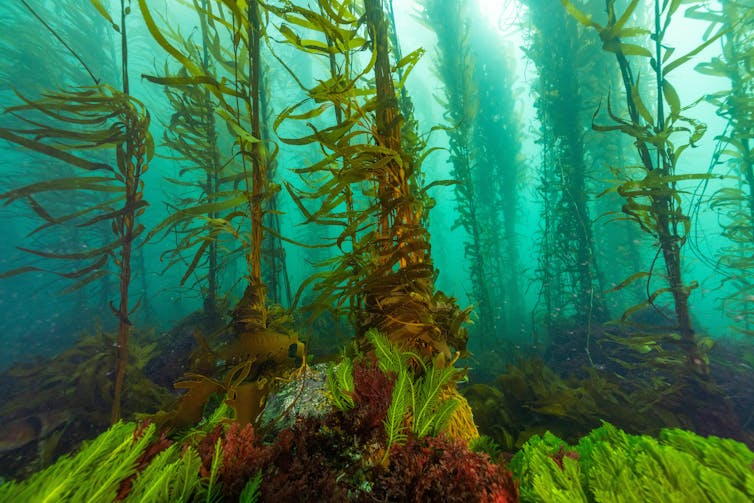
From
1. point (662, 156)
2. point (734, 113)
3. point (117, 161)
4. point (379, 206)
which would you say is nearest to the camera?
point (379, 206)

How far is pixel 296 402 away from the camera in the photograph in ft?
3.88

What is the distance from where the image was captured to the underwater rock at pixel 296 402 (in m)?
1.09

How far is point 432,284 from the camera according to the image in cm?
160

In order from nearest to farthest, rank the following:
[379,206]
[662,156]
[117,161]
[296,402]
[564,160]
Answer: [296,402] < [379,206] < [117,161] < [662,156] < [564,160]

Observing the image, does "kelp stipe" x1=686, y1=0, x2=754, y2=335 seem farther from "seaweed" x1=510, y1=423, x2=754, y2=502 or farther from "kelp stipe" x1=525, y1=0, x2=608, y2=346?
"seaweed" x1=510, y1=423, x2=754, y2=502

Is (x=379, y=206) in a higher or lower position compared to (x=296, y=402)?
higher

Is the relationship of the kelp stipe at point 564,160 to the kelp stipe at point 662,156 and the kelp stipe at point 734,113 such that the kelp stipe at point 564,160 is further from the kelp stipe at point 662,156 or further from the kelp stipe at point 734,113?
the kelp stipe at point 662,156

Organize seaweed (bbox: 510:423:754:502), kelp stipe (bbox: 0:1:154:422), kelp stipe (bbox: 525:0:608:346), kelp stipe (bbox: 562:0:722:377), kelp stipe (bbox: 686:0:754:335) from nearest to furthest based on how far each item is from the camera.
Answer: seaweed (bbox: 510:423:754:502), kelp stipe (bbox: 0:1:154:422), kelp stipe (bbox: 562:0:722:377), kelp stipe (bbox: 686:0:754:335), kelp stipe (bbox: 525:0:608:346)

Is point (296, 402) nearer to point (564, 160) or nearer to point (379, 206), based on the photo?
point (379, 206)

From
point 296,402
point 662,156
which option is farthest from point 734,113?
point 296,402

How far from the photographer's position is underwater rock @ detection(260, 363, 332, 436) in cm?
109

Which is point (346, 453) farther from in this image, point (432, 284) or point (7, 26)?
point (7, 26)

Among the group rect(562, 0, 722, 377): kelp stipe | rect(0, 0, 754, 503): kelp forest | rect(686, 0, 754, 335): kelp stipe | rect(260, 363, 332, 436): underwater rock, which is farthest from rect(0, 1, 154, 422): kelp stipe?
rect(686, 0, 754, 335): kelp stipe

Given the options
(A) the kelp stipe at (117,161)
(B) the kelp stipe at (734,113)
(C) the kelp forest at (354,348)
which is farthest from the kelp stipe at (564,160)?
(A) the kelp stipe at (117,161)
